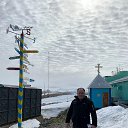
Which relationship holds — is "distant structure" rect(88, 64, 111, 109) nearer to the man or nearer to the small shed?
the small shed

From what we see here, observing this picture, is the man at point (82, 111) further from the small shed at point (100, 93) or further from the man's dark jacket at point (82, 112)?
the small shed at point (100, 93)

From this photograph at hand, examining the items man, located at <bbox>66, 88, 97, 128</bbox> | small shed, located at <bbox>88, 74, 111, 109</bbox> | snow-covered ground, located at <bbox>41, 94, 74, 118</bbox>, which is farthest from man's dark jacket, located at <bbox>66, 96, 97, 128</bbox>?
small shed, located at <bbox>88, 74, 111, 109</bbox>

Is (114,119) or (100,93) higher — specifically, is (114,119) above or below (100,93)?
below

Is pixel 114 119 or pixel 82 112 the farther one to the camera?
pixel 114 119

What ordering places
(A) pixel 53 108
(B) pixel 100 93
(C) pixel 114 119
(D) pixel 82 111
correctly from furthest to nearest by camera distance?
1. (A) pixel 53 108
2. (B) pixel 100 93
3. (C) pixel 114 119
4. (D) pixel 82 111

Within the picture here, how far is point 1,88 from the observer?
53.3 ft

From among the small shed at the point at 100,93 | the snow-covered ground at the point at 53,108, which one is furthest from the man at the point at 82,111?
the small shed at the point at 100,93

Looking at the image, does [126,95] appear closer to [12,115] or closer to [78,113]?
[12,115]

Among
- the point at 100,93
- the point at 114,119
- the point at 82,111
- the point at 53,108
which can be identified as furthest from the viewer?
the point at 53,108

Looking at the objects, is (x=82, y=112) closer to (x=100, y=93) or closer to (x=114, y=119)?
(x=114, y=119)

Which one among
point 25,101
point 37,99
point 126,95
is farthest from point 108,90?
point 25,101

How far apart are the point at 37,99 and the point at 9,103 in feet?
17.6

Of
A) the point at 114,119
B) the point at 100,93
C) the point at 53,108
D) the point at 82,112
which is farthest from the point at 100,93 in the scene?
the point at 82,112

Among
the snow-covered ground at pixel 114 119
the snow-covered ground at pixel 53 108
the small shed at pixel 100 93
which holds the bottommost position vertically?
the snow-covered ground at pixel 53 108
